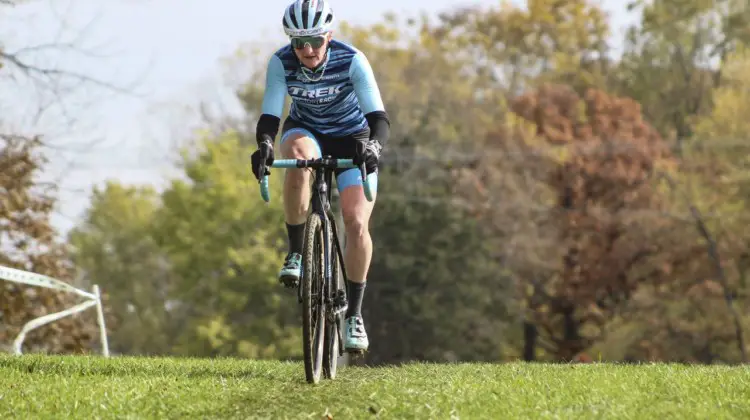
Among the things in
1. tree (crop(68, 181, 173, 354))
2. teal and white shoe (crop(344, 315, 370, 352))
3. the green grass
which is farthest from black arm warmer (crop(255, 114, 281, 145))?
tree (crop(68, 181, 173, 354))

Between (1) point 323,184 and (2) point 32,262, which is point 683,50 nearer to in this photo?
(2) point 32,262

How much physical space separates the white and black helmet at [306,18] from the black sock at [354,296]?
6.66 ft

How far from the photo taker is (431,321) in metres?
55.0

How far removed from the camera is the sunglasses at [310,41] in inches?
382

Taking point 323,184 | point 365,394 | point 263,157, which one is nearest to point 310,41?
point 263,157

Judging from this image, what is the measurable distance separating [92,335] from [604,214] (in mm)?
25200

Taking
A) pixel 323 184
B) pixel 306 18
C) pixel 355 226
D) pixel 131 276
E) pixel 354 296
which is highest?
pixel 306 18

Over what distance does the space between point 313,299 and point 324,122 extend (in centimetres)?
141

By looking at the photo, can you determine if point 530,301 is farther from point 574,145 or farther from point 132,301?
point 132,301

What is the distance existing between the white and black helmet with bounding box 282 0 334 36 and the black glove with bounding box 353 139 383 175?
859mm

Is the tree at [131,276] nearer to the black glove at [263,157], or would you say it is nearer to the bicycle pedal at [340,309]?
the bicycle pedal at [340,309]

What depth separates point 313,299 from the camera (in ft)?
31.8

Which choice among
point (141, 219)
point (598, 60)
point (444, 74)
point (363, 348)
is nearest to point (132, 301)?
point (141, 219)

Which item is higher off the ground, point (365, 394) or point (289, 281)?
point (289, 281)
